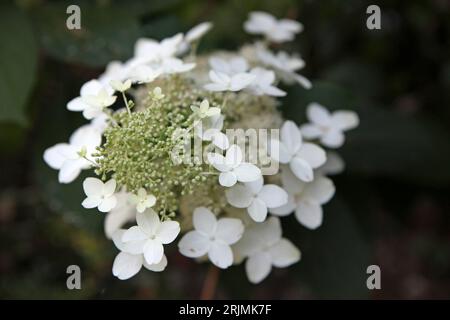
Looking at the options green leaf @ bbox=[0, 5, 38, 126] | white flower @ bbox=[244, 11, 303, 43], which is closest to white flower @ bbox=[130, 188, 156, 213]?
green leaf @ bbox=[0, 5, 38, 126]

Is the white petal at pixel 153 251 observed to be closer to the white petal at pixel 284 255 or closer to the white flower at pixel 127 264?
the white flower at pixel 127 264

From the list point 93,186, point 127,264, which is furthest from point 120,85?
point 127,264

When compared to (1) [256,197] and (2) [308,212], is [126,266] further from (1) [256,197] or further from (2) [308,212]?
(2) [308,212]

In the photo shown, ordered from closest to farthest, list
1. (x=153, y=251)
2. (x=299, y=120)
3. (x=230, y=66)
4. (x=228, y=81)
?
(x=153, y=251), (x=228, y=81), (x=230, y=66), (x=299, y=120)

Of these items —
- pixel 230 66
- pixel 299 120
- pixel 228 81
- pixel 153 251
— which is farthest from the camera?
pixel 299 120

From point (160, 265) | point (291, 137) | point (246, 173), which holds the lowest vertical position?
point (160, 265)

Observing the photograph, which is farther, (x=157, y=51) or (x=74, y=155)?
(x=157, y=51)

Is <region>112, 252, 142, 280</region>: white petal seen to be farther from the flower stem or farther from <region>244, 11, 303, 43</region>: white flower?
<region>244, 11, 303, 43</region>: white flower

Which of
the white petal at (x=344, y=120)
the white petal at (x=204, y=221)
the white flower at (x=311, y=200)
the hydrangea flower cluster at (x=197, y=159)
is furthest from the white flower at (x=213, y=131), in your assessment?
the white petal at (x=344, y=120)
